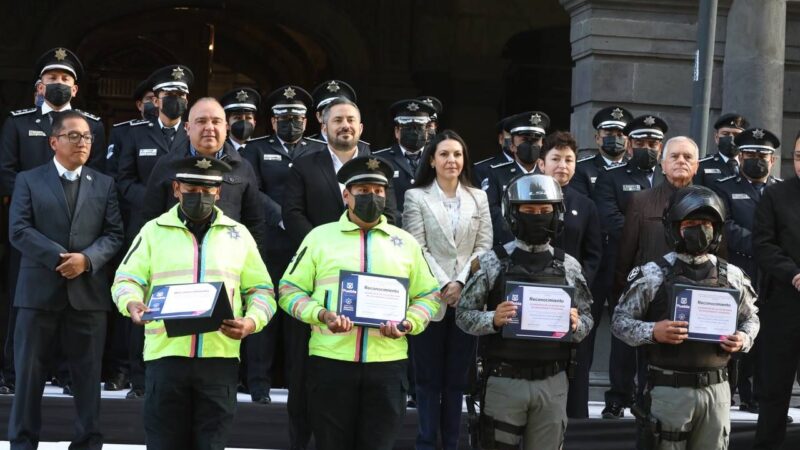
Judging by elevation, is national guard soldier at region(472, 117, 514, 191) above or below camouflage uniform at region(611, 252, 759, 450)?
above

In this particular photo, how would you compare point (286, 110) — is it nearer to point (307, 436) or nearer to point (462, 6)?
point (307, 436)

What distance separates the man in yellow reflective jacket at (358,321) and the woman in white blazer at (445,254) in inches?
43.0

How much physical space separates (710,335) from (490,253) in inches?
50.5

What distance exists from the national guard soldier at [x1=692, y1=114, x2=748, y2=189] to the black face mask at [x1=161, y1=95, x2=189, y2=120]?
404cm

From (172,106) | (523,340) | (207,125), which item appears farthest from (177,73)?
(523,340)

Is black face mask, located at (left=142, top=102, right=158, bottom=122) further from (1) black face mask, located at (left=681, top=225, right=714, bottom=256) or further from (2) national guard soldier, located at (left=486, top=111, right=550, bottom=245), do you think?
(1) black face mask, located at (left=681, top=225, right=714, bottom=256)

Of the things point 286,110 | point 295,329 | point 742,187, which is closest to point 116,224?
point 295,329

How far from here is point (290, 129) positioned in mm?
10961

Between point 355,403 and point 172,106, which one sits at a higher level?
point 172,106

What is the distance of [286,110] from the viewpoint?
11.0 meters

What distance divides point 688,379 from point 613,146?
4.09 metres

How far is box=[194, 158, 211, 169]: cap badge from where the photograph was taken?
7793 mm

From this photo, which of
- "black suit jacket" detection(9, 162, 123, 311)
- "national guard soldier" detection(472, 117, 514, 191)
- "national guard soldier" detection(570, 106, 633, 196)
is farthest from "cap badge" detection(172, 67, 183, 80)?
"national guard soldier" detection(570, 106, 633, 196)

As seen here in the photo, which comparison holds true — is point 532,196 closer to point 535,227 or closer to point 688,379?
point 535,227
